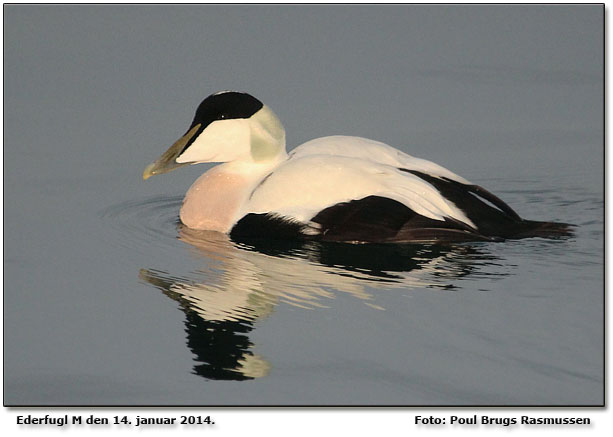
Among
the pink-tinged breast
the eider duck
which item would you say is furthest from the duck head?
the pink-tinged breast

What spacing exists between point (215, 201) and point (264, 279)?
978 mm

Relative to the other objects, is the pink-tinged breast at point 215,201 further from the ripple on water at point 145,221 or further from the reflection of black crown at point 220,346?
the reflection of black crown at point 220,346

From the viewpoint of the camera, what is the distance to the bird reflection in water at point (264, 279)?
511 cm

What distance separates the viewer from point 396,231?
6238 mm

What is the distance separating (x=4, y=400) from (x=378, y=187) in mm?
2145

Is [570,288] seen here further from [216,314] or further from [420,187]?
[216,314]

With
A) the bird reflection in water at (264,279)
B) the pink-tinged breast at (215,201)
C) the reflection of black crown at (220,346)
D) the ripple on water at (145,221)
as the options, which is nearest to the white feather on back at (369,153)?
the pink-tinged breast at (215,201)

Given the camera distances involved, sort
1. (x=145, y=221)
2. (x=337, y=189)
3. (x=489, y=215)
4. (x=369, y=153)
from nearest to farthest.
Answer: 1. (x=337, y=189)
2. (x=489, y=215)
3. (x=369, y=153)
4. (x=145, y=221)

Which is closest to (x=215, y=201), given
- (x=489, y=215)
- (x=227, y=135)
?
(x=227, y=135)

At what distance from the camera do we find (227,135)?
268 inches

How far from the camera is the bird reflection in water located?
16.8 feet

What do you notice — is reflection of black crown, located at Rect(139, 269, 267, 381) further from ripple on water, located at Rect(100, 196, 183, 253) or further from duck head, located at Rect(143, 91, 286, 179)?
duck head, located at Rect(143, 91, 286, 179)

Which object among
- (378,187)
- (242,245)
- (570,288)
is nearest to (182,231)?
(242,245)

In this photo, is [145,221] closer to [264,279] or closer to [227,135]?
[227,135]
